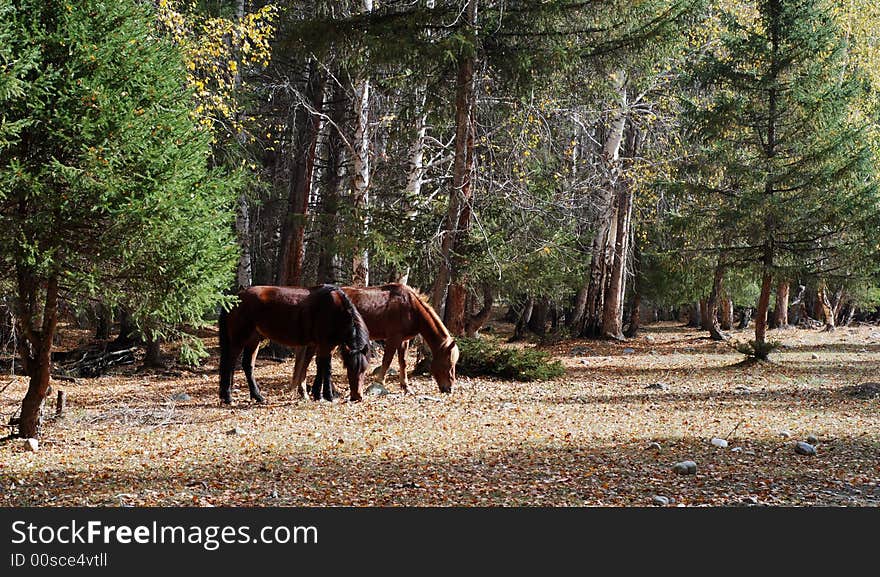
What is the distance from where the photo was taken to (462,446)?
8.44 m

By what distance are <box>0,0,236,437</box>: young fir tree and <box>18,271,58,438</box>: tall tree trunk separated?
22mm

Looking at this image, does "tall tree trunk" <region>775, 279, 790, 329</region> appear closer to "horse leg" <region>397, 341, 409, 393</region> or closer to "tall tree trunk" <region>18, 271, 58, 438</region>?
"horse leg" <region>397, 341, 409, 393</region>

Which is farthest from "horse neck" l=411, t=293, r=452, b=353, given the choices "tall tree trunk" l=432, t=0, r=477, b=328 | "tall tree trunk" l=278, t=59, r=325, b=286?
"tall tree trunk" l=278, t=59, r=325, b=286

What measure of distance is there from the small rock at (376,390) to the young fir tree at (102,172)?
4849 mm

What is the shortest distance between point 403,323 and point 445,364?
Answer: 2.97 ft

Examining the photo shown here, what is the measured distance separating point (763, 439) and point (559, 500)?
3331 millimetres

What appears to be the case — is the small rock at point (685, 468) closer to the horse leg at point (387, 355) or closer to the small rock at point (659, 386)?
the horse leg at point (387, 355)

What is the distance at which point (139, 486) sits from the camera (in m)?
6.75

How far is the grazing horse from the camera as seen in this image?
12000mm

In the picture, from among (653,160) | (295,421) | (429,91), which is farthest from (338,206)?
(653,160)

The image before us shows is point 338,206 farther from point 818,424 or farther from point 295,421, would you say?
point 818,424

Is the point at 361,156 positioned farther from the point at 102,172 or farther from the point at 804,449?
the point at 804,449

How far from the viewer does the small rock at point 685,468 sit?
7.01 meters

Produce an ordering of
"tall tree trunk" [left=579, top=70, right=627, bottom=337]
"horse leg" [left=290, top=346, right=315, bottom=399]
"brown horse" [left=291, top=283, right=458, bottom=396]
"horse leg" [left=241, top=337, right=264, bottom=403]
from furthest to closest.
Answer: "tall tree trunk" [left=579, top=70, right=627, bottom=337] < "brown horse" [left=291, top=283, right=458, bottom=396] < "horse leg" [left=290, top=346, right=315, bottom=399] < "horse leg" [left=241, top=337, right=264, bottom=403]
